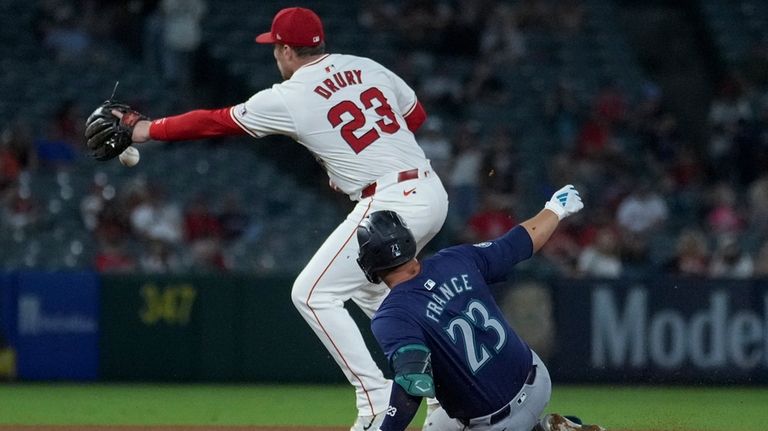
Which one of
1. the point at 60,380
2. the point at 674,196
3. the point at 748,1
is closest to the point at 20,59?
the point at 60,380

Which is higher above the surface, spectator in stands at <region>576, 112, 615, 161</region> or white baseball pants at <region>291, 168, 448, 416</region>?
white baseball pants at <region>291, 168, 448, 416</region>

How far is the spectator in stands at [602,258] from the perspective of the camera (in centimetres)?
1177

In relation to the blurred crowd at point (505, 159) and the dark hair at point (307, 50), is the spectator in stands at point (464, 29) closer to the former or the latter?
the blurred crowd at point (505, 159)

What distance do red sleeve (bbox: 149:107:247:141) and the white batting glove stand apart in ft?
4.95

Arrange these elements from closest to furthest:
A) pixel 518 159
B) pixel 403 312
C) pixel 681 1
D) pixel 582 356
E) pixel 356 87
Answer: pixel 403 312
pixel 356 87
pixel 582 356
pixel 518 159
pixel 681 1

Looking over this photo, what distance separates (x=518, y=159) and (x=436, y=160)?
1.10m

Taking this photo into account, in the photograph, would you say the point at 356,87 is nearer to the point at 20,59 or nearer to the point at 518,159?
the point at 518,159

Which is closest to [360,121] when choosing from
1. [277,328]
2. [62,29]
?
[277,328]

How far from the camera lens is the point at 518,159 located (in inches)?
561

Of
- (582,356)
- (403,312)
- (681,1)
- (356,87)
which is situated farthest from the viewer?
(681,1)

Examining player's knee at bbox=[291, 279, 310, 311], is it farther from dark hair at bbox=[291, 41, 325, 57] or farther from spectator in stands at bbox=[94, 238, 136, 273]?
spectator in stands at bbox=[94, 238, 136, 273]

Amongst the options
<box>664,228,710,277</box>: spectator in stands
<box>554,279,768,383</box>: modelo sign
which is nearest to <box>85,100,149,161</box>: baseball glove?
<box>554,279,768,383</box>: modelo sign

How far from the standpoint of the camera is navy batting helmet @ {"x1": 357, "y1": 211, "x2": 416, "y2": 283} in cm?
479

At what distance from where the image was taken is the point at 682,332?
11117 mm
